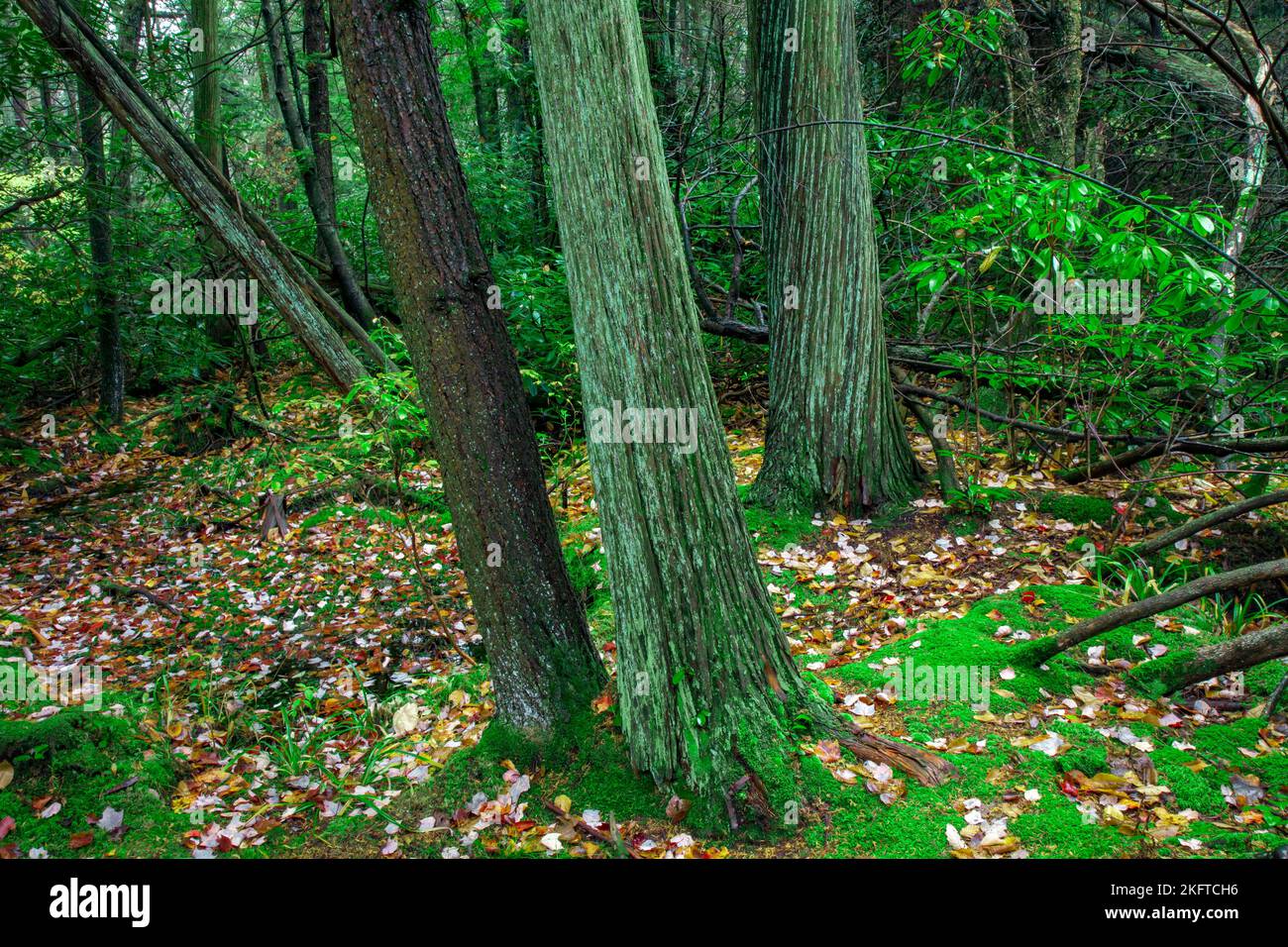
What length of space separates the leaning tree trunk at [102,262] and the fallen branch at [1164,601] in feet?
30.5

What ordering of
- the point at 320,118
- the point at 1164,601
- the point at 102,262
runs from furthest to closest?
the point at 320,118, the point at 102,262, the point at 1164,601

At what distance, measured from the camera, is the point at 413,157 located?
11.0 feet

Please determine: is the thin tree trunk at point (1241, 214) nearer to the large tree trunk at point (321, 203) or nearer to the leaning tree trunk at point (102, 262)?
the large tree trunk at point (321, 203)

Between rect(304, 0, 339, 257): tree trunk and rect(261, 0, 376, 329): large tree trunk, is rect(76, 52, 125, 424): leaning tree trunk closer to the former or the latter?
rect(261, 0, 376, 329): large tree trunk

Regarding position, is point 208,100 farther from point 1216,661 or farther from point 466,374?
point 1216,661

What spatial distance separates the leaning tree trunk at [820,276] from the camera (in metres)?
5.45

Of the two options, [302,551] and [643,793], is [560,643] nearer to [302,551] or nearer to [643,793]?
[643,793]

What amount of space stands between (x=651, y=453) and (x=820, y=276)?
3119mm

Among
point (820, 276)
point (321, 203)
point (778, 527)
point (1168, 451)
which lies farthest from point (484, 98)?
point (1168, 451)

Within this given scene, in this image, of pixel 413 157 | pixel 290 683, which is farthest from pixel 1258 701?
pixel 290 683

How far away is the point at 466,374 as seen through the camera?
11.4ft

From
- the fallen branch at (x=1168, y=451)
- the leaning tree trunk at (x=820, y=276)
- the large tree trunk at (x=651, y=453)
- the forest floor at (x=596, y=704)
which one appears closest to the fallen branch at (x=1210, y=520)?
the forest floor at (x=596, y=704)

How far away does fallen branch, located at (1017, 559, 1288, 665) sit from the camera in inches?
148

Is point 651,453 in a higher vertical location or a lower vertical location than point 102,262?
lower
